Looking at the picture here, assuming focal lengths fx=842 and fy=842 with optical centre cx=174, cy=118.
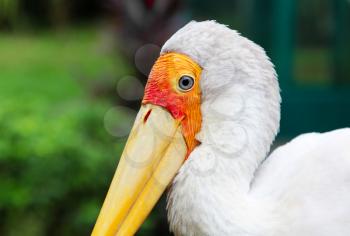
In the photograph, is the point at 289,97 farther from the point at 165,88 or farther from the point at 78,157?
the point at 165,88

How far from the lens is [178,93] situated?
3572 mm

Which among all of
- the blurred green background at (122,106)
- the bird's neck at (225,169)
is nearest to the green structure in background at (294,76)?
the blurred green background at (122,106)

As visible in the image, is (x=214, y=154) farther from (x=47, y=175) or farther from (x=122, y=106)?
(x=122, y=106)

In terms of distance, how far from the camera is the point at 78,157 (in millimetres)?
6383

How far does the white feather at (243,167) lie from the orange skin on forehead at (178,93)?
1.3 inches

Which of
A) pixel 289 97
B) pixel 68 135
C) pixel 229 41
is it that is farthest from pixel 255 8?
pixel 229 41

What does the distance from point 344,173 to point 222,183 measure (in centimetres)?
51

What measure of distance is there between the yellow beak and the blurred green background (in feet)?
9.11

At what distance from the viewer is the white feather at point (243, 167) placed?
11.1 ft

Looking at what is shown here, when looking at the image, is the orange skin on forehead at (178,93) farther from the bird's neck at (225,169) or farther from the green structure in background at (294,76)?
the green structure in background at (294,76)

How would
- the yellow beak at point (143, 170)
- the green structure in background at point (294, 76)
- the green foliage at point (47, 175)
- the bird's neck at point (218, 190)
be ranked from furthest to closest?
the green structure in background at point (294, 76) < the green foliage at point (47, 175) < the yellow beak at point (143, 170) < the bird's neck at point (218, 190)

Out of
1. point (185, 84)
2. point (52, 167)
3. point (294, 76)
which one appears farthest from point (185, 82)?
point (294, 76)

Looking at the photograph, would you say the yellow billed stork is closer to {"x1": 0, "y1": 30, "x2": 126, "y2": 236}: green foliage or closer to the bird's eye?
the bird's eye

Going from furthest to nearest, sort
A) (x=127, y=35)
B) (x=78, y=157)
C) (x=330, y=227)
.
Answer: (x=127, y=35), (x=78, y=157), (x=330, y=227)
